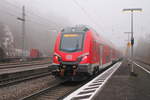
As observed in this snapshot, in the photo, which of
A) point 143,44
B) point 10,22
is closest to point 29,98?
point 143,44

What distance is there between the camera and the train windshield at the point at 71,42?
11.3 meters

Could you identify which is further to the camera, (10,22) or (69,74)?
(10,22)

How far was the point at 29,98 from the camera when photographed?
7.52m

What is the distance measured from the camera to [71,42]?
1154cm

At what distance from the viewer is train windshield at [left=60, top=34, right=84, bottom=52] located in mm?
11305

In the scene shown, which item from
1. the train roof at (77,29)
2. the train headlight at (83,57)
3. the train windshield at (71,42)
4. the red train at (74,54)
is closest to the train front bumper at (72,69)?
the red train at (74,54)

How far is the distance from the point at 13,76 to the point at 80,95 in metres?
7.43

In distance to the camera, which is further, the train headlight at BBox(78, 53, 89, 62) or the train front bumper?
the train headlight at BBox(78, 53, 89, 62)

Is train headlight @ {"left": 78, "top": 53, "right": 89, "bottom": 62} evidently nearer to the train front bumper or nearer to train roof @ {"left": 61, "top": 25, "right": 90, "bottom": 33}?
the train front bumper

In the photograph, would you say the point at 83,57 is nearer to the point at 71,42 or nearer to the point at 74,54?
the point at 74,54

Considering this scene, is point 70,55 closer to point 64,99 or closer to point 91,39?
point 91,39

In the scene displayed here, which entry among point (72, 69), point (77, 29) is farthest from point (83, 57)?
point (77, 29)

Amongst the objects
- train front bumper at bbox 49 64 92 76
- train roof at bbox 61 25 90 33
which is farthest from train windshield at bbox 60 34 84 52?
train front bumper at bbox 49 64 92 76

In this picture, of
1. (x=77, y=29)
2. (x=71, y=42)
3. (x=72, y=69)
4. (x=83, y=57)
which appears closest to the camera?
(x=72, y=69)
